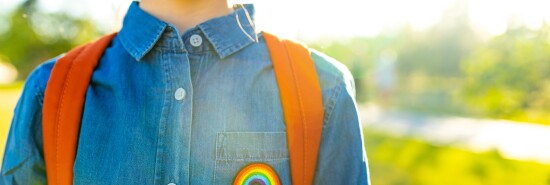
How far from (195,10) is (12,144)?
1.68 feet

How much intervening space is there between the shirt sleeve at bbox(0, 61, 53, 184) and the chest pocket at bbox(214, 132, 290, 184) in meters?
0.40

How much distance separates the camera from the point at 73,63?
58.0 inches

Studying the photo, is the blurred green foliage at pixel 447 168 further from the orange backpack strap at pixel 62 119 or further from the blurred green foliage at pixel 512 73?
the orange backpack strap at pixel 62 119

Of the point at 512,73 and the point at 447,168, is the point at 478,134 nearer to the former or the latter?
the point at 512,73

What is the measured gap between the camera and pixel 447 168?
19.9 ft

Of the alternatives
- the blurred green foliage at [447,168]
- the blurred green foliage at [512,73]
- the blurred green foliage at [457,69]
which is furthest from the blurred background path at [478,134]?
the blurred green foliage at [447,168]

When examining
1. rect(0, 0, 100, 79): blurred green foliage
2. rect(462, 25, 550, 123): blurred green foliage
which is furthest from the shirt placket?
rect(0, 0, 100, 79): blurred green foliage

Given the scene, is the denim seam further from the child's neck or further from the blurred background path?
the blurred background path

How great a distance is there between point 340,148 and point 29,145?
27.1 inches

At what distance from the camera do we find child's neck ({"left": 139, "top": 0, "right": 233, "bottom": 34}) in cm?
151

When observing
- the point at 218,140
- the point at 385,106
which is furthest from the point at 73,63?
the point at 385,106

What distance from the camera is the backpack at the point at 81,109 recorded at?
1.41 m

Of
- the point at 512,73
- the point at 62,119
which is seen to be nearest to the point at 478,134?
the point at 512,73

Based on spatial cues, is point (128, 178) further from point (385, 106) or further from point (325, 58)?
point (385, 106)
